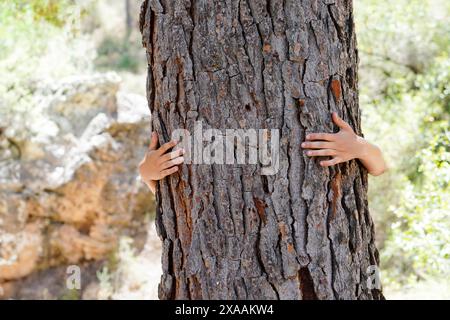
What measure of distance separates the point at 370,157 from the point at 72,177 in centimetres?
465

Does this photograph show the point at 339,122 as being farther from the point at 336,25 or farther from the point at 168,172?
the point at 168,172

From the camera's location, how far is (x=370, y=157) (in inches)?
64.6

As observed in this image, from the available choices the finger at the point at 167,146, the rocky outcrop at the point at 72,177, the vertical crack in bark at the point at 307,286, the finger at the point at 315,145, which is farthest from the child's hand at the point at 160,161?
the rocky outcrop at the point at 72,177

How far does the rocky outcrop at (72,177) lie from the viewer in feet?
18.9

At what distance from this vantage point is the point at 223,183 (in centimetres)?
155

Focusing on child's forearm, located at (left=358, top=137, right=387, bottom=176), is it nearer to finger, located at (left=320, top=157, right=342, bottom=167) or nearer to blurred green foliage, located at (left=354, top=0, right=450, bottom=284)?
finger, located at (left=320, top=157, right=342, bottom=167)

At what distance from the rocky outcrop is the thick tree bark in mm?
4488

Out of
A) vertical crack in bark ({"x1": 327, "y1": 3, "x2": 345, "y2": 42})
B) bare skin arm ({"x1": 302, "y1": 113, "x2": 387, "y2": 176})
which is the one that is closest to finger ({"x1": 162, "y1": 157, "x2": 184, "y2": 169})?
bare skin arm ({"x1": 302, "y1": 113, "x2": 387, "y2": 176})

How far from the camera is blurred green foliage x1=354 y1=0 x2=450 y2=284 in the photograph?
18.8 ft

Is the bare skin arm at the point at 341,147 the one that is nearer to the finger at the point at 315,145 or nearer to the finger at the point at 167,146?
the finger at the point at 315,145

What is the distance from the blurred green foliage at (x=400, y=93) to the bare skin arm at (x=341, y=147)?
3.77m

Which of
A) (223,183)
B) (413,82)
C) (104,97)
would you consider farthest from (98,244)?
(223,183)

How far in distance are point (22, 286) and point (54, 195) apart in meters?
1.03

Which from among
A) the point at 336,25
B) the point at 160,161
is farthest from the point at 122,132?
the point at 336,25
